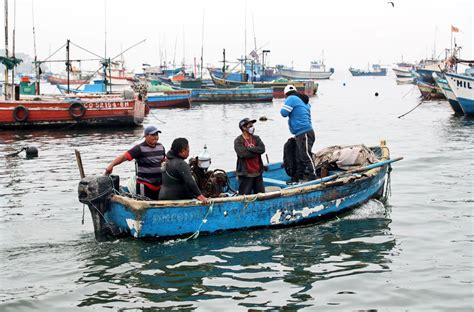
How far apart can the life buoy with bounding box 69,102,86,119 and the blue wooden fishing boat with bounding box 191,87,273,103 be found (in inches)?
930

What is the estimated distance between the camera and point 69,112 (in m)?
26.5

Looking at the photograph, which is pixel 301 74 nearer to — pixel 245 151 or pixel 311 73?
pixel 311 73

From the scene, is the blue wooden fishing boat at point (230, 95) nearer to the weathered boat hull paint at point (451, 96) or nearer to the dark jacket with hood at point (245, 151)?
the weathered boat hull paint at point (451, 96)

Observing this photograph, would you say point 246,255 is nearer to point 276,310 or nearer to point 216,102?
point 276,310

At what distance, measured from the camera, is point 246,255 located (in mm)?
8531

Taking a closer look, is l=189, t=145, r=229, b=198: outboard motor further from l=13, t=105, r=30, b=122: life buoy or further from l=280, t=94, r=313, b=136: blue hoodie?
l=13, t=105, r=30, b=122: life buoy

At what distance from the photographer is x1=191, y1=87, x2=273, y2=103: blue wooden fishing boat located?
164 ft

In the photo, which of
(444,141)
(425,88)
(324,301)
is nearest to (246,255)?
(324,301)

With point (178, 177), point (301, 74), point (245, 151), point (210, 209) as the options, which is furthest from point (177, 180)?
point (301, 74)

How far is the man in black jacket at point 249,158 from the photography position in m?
9.39

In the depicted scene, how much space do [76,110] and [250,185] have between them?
18469 mm

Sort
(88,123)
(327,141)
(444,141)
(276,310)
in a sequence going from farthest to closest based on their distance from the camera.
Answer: (88,123) → (327,141) → (444,141) → (276,310)

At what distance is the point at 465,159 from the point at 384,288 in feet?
38.2

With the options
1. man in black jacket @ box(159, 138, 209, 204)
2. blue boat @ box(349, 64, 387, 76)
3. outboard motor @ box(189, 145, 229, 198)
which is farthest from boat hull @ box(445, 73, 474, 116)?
blue boat @ box(349, 64, 387, 76)
